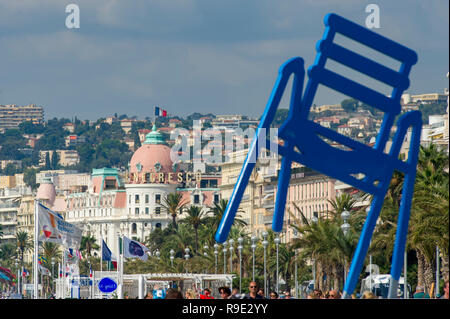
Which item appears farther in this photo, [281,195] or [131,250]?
[131,250]

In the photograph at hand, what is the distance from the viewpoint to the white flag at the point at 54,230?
45.1 meters

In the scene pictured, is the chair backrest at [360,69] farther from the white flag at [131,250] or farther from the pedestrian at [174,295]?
the white flag at [131,250]

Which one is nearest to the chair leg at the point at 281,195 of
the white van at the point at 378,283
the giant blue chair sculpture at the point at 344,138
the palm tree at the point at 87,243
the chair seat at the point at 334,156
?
the giant blue chair sculpture at the point at 344,138

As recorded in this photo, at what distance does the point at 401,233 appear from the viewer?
81.9ft

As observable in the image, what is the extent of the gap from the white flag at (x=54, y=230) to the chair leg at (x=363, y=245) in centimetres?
2142

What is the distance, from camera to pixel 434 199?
48.7 metres

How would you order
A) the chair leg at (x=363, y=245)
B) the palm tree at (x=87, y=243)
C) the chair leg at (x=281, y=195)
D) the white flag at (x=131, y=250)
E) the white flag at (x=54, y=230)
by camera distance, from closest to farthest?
the chair leg at (x=281, y=195) < the chair leg at (x=363, y=245) < the white flag at (x=54, y=230) < the white flag at (x=131, y=250) < the palm tree at (x=87, y=243)

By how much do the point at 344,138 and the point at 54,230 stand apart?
72.6 feet

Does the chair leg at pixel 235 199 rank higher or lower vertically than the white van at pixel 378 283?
higher

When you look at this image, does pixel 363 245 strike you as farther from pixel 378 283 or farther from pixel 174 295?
pixel 378 283

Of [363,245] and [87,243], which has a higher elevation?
[87,243]

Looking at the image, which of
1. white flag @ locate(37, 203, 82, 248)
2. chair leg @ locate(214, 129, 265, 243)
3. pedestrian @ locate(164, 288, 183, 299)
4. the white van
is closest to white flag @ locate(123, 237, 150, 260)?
the white van

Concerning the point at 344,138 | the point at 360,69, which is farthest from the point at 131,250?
the point at 360,69
